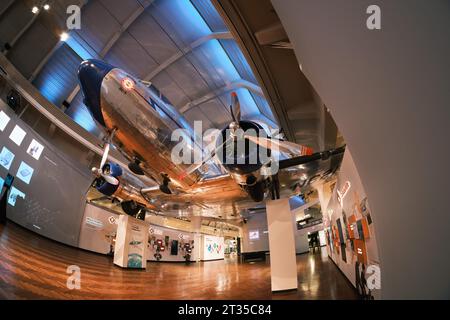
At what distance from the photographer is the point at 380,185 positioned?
132cm

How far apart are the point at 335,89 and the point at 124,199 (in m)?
8.08

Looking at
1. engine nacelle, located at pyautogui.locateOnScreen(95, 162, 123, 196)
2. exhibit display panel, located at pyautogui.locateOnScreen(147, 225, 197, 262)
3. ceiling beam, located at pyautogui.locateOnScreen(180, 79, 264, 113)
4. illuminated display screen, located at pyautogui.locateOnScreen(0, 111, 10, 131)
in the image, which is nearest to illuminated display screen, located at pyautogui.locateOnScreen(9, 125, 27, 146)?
illuminated display screen, located at pyautogui.locateOnScreen(0, 111, 10, 131)

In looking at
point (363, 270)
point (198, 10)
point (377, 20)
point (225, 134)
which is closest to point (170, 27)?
point (198, 10)

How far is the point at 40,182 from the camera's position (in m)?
9.39

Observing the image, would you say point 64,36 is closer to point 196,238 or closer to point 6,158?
point 6,158

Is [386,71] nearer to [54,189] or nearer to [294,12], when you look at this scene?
[294,12]

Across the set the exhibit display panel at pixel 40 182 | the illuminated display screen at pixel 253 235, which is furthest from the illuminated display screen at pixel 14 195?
the illuminated display screen at pixel 253 235

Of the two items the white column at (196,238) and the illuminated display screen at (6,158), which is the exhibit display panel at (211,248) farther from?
the illuminated display screen at (6,158)

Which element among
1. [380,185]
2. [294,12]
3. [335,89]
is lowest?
[380,185]

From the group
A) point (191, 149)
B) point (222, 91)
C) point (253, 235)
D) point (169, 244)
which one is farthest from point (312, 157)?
point (253, 235)

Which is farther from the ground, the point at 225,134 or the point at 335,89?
the point at 225,134

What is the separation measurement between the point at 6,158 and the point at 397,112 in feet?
39.6

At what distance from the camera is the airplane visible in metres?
4.23

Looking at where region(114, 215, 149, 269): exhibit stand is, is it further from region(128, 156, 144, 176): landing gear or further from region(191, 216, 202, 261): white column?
region(191, 216, 202, 261): white column
